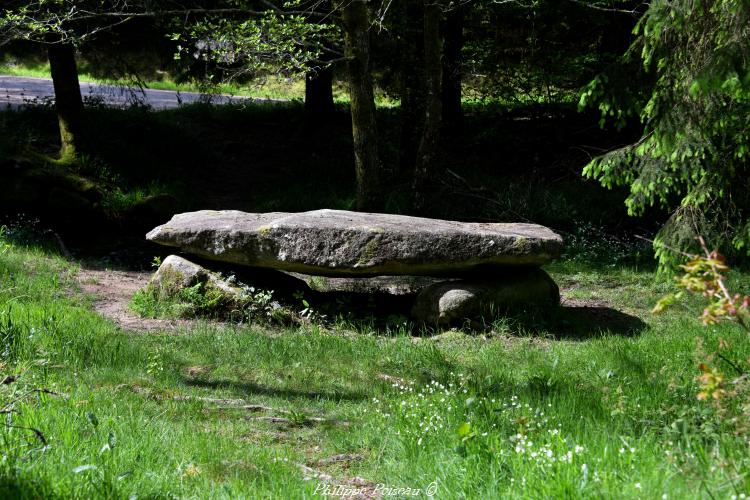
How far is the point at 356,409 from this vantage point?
610 centimetres

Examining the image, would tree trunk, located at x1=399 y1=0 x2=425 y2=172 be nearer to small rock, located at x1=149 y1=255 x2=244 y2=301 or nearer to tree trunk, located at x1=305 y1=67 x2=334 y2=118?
tree trunk, located at x1=305 y1=67 x2=334 y2=118

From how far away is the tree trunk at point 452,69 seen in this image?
17.0 meters

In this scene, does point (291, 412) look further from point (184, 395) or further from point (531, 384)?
point (531, 384)

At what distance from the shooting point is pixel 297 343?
788cm

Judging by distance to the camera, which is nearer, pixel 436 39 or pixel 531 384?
pixel 531 384

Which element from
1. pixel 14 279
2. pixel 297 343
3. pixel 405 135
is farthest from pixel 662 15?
pixel 405 135

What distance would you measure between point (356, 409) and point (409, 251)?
2915 millimetres

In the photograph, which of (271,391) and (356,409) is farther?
(271,391)

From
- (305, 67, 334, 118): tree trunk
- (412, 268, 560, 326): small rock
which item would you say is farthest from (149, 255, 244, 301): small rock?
(305, 67, 334, 118): tree trunk

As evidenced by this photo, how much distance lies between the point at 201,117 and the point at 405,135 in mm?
5754

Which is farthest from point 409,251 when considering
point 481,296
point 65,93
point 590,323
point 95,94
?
point 95,94

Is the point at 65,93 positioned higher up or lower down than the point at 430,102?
higher up

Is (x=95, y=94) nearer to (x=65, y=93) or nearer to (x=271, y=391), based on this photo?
(x=65, y=93)

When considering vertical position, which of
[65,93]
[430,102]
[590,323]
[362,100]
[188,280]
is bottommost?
[590,323]
